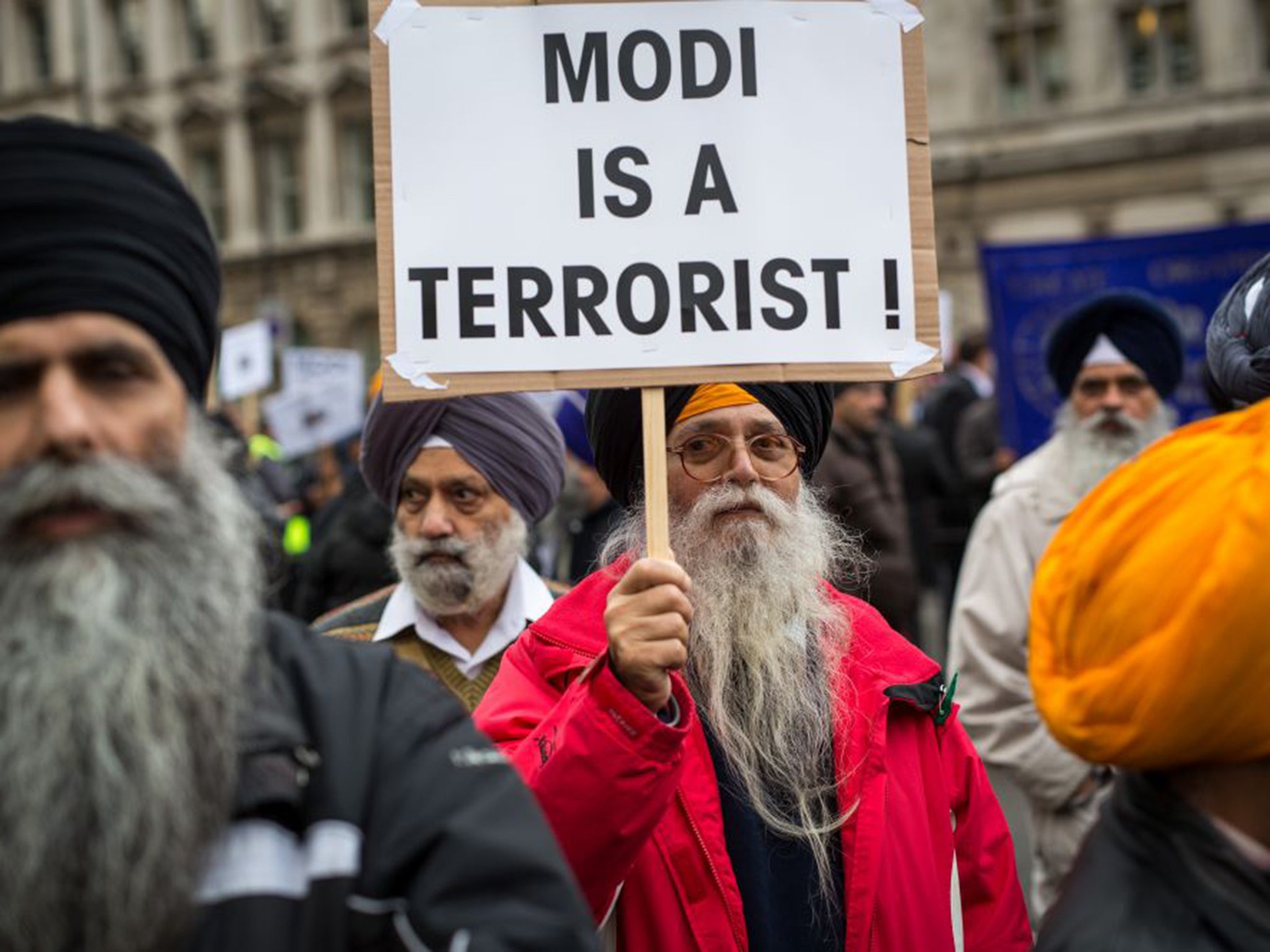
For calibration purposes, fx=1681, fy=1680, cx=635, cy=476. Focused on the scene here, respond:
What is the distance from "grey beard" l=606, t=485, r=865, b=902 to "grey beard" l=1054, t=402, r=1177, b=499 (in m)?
2.16

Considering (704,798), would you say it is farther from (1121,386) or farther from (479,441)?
(1121,386)

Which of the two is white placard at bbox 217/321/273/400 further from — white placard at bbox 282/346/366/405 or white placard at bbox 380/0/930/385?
white placard at bbox 380/0/930/385

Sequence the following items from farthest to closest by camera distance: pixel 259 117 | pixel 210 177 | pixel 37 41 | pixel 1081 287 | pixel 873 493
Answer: pixel 37 41, pixel 210 177, pixel 259 117, pixel 873 493, pixel 1081 287

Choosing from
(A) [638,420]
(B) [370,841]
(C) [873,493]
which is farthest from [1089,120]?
(B) [370,841]

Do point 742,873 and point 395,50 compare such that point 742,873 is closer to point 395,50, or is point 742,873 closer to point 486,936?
point 486,936

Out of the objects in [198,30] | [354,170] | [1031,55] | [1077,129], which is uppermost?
[198,30]

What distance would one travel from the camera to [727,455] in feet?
9.69

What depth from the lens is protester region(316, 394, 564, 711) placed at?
12.9 ft

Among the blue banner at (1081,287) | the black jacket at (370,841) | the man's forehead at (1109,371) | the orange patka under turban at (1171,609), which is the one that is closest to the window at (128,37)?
the blue banner at (1081,287)

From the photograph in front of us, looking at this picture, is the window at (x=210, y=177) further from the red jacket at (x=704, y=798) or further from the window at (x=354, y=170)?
the red jacket at (x=704, y=798)

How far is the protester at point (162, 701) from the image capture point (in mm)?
1615

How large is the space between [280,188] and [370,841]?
126 ft

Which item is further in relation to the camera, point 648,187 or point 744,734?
point 744,734

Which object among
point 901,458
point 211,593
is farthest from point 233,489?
point 901,458
